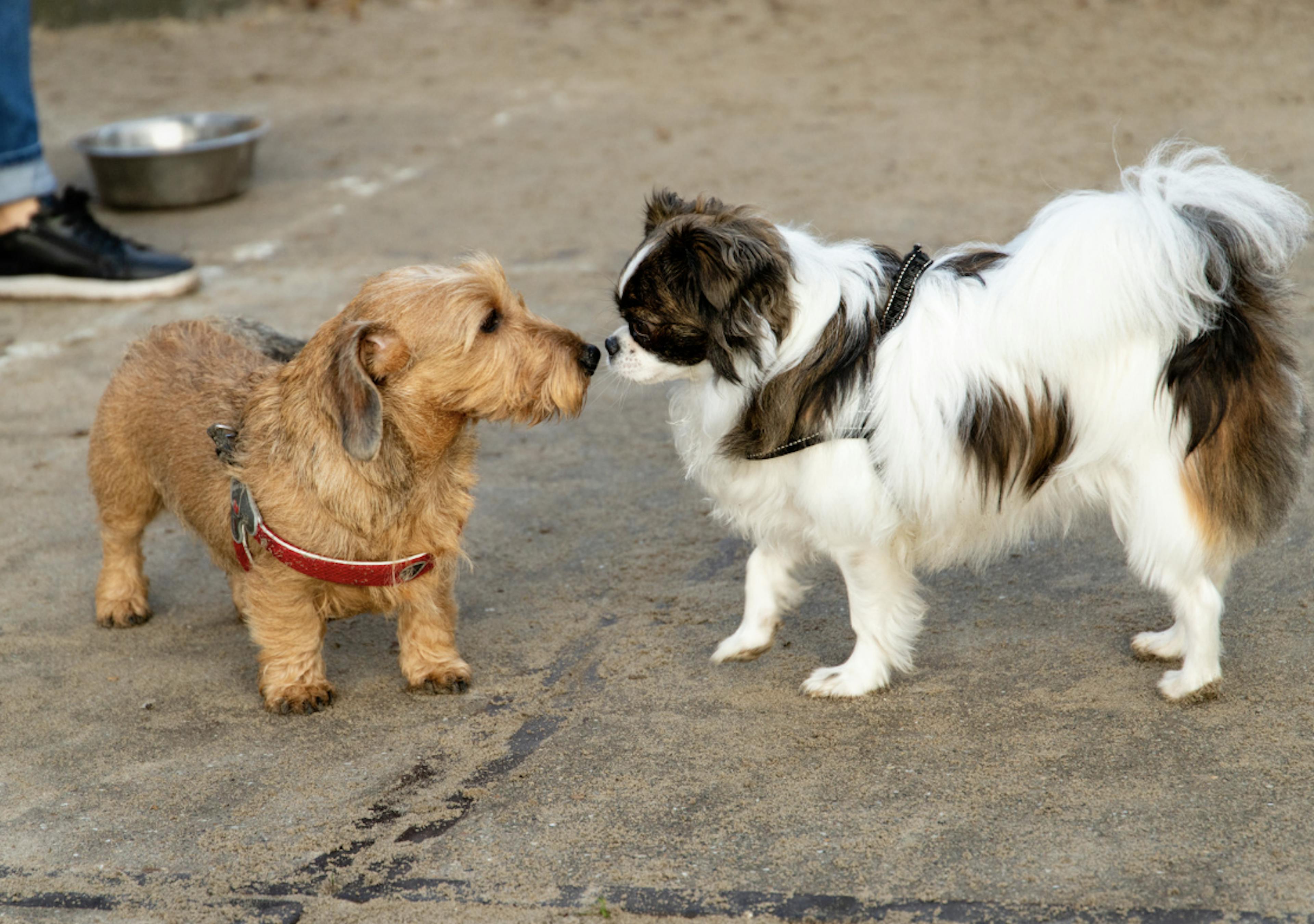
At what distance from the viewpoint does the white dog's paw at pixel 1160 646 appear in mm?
3805

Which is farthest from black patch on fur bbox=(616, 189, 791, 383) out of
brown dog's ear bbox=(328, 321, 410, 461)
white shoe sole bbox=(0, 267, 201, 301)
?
white shoe sole bbox=(0, 267, 201, 301)

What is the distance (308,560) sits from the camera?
3570 millimetres

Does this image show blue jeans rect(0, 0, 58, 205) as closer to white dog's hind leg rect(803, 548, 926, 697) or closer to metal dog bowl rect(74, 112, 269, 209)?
metal dog bowl rect(74, 112, 269, 209)

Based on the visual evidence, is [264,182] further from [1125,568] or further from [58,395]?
[1125,568]

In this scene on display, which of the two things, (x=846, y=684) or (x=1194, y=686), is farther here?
(x=846, y=684)

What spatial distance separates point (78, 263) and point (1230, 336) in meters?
6.40

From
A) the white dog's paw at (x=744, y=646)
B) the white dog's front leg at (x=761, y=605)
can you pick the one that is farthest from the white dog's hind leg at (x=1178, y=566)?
the white dog's paw at (x=744, y=646)

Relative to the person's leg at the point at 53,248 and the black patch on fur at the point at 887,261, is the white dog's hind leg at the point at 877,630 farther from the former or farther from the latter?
the person's leg at the point at 53,248

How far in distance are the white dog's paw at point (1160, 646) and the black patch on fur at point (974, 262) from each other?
4.03 feet

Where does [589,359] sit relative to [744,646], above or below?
above

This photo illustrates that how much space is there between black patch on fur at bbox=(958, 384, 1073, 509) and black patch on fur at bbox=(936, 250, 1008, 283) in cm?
33

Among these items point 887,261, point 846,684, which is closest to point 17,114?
point 887,261

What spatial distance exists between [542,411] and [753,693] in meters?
1.05

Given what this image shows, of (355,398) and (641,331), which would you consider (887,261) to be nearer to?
(641,331)
